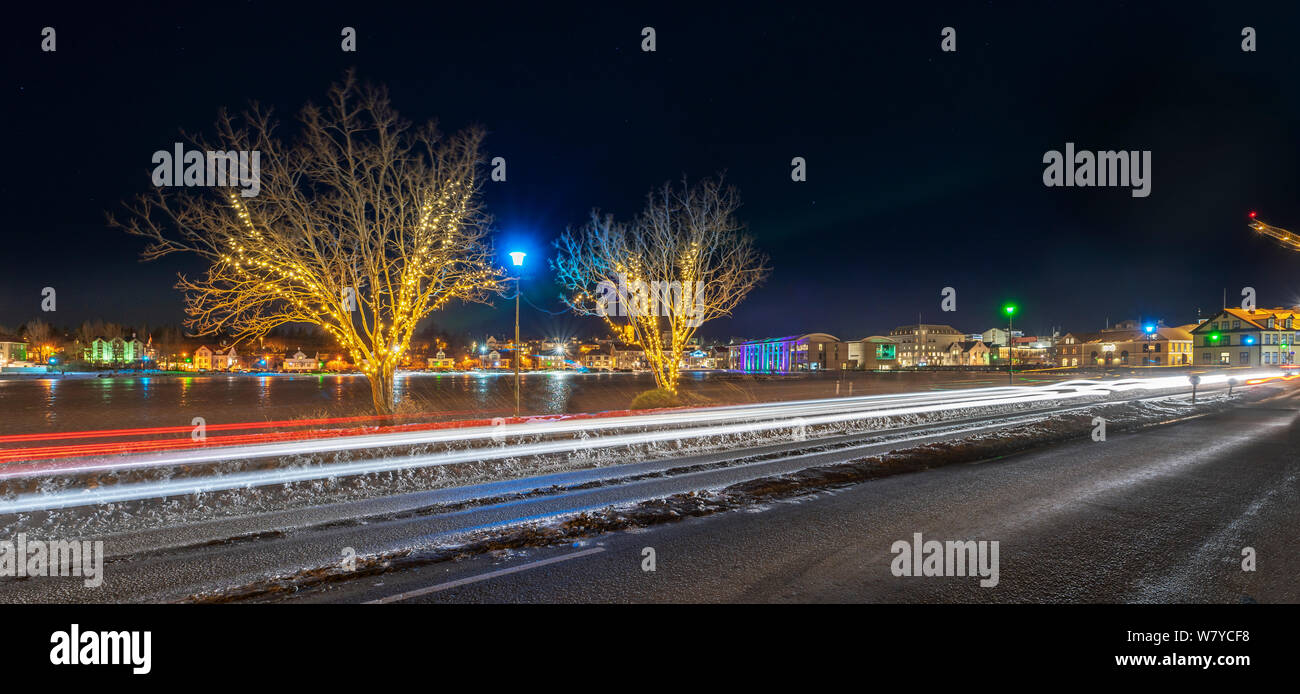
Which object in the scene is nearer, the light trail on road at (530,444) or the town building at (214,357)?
the light trail on road at (530,444)

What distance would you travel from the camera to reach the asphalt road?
489 cm

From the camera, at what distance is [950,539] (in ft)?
20.9

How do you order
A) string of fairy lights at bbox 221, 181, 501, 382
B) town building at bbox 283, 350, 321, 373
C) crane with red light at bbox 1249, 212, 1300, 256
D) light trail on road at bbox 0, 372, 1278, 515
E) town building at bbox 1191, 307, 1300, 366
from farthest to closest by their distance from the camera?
town building at bbox 283, 350, 321, 373 → town building at bbox 1191, 307, 1300, 366 → crane with red light at bbox 1249, 212, 1300, 256 → string of fairy lights at bbox 221, 181, 501, 382 → light trail on road at bbox 0, 372, 1278, 515

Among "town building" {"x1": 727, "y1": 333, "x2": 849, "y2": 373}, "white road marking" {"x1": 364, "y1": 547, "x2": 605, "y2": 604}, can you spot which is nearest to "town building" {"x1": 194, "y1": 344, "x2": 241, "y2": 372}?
"town building" {"x1": 727, "y1": 333, "x2": 849, "y2": 373}

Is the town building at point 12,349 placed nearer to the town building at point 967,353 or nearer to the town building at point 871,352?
the town building at point 871,352

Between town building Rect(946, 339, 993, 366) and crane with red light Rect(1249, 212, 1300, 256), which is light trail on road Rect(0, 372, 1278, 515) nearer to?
crane with red light Rect(1249, 212, 1300, 256)

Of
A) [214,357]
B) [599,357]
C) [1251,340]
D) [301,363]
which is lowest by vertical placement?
[301,363]

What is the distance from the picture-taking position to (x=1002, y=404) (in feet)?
85.8

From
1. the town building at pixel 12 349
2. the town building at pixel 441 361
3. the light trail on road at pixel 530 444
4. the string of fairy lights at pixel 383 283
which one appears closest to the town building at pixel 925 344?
the light trail on road at pixel 530 444

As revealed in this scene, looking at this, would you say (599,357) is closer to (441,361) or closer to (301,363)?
(441,361)

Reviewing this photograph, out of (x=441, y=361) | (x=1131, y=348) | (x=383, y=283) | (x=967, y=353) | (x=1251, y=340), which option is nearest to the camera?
(x=383, y=283)

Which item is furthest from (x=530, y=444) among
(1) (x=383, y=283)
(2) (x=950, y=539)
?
(2) (x=950, y=539)

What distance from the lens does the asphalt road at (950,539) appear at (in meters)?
4.89
